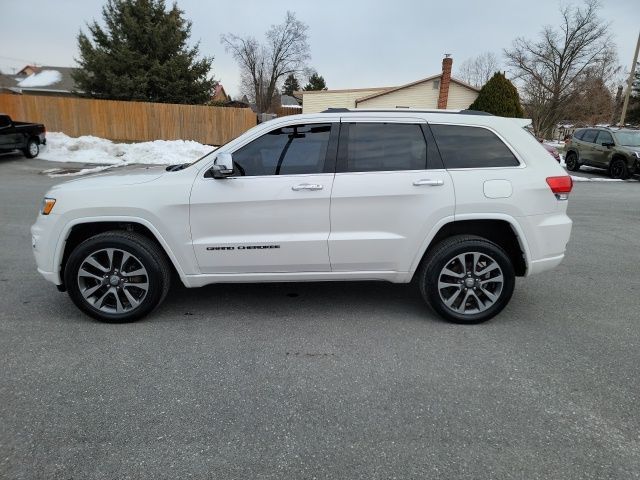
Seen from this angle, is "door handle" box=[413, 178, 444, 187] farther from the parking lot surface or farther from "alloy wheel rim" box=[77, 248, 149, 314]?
"alloy wheel rim" box=[77, 248, 149, 314]

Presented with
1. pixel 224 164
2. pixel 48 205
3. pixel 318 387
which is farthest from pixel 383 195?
pixel 48 205

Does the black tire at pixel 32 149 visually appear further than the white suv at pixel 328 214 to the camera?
Yes

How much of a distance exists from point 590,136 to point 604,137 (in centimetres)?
80

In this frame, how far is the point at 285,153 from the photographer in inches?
153

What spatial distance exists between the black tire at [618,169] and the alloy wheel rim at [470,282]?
15095 mm

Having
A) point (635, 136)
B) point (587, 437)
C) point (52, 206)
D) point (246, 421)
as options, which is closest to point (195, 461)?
point (246, 421)

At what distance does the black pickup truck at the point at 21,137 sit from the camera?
1535 cm

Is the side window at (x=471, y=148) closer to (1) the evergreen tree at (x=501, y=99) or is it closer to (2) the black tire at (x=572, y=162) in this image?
(2) the black tire at (x=572, y=162)

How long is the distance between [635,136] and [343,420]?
60.6 ft

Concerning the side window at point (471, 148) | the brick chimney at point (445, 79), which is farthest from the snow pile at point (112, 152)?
the side window at point (471, 148)

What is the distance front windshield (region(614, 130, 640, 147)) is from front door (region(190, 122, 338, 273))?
1668cm

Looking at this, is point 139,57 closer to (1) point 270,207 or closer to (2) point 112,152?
(2) point 112,152

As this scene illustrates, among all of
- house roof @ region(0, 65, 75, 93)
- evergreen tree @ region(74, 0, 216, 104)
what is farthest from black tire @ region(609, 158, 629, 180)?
house roof @ region(0, 65, 75, 93)

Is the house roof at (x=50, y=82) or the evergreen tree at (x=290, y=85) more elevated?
the evergreen tree at (x=290, y=85)
